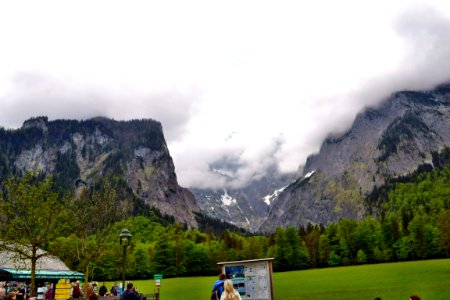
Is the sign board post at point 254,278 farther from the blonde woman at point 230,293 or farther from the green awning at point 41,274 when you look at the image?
the green awning at point 41,274

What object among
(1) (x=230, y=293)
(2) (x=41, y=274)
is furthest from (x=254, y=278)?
(2) (x=41, y=274)

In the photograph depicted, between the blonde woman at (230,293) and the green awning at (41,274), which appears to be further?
the green awning at (41,274)

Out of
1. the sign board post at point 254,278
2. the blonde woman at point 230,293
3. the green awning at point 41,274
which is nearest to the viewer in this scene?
the blonde woman at point 230,293

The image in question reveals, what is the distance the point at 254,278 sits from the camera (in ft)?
83.9

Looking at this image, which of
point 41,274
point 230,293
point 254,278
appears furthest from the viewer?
point 41,274

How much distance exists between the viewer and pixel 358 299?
41.0 meters

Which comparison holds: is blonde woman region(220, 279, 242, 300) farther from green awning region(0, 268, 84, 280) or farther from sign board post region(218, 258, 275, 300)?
green awning region(0, 268, 84, 280)

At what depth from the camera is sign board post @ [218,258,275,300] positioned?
25219 millimetres

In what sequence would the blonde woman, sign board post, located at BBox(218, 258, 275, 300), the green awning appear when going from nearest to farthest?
the blonde woman < sign board post, located at BBox(218, 258, 275, 300) < the green awning

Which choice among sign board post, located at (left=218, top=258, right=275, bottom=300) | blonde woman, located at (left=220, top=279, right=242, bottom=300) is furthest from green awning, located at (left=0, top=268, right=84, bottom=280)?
blonde woman, located at (left=220, top=279, right=242, bottom=300)

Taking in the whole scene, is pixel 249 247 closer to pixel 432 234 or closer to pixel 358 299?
pixel 432 234

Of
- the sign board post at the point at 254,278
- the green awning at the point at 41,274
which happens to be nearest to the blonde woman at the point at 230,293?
the sign board post at the point at 254,278

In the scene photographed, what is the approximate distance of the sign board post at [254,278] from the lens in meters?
25.2

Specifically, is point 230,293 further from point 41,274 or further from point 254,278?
point 41,274
